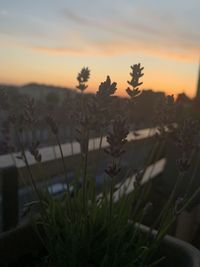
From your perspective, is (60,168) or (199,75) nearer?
(60,168)

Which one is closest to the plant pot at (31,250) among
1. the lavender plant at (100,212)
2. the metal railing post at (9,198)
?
the lavender plant at (100,212)

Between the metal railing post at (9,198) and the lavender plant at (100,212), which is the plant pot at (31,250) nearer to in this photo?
the lavender plant at (100,212)

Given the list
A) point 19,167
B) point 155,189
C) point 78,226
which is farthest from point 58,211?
point 155,189

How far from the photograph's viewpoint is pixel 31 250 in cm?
113

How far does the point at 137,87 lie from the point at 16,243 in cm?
49

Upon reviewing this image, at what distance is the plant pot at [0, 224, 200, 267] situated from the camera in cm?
101

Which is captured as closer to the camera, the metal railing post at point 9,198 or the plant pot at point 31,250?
the plant pot at point 31,250

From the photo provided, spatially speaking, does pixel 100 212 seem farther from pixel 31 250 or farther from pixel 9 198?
pixel 9 198

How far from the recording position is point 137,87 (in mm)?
1013

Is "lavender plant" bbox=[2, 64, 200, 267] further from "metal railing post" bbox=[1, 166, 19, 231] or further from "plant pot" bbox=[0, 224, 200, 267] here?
"metal railing post" bbox=[1, 166, 19, 231]

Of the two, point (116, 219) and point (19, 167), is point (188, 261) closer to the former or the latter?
point (116, 219)

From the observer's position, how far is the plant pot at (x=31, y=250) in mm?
1007

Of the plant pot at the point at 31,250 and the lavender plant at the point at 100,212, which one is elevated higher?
the lavender plant at the point at 100,212

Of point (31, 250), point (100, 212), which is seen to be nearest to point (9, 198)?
point (31, 250)
